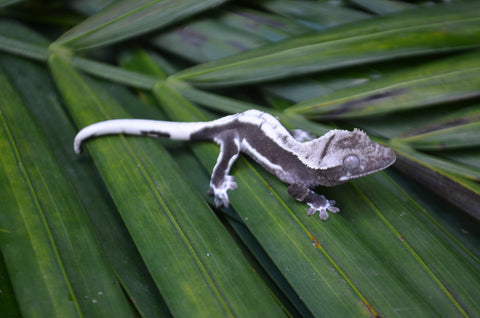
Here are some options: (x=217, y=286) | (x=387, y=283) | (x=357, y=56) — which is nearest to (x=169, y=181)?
(x=217, y=286)

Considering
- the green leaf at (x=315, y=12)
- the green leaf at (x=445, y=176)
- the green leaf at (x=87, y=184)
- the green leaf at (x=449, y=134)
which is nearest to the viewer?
the green leaf at (x=87, y=184)

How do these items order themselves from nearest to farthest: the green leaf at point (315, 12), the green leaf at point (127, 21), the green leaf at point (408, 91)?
the green leaf at point (408, 91), the green leaf at point (127, 21), the green leaf at point (315, 12)

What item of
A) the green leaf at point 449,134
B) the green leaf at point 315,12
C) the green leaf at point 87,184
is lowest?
the green leaf at point 87,184

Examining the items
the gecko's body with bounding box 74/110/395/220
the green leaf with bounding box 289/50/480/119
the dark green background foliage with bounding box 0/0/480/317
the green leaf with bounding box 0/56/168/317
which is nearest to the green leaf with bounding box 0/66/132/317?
the dark green background foliage with bounding box 0/0/480/317

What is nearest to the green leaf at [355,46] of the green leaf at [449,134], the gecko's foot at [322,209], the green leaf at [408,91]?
the green leaf at [408,91]

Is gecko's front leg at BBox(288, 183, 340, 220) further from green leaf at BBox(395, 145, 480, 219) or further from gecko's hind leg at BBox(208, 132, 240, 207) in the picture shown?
green leaf at BBox(395, 145, 480, 219)

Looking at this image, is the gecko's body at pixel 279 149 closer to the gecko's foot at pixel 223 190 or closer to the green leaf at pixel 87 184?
the gecko's foot at pixel 223 190

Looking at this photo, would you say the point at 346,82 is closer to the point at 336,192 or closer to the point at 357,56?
the point at 357,56

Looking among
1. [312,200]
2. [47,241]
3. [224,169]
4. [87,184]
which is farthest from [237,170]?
[47,241]
